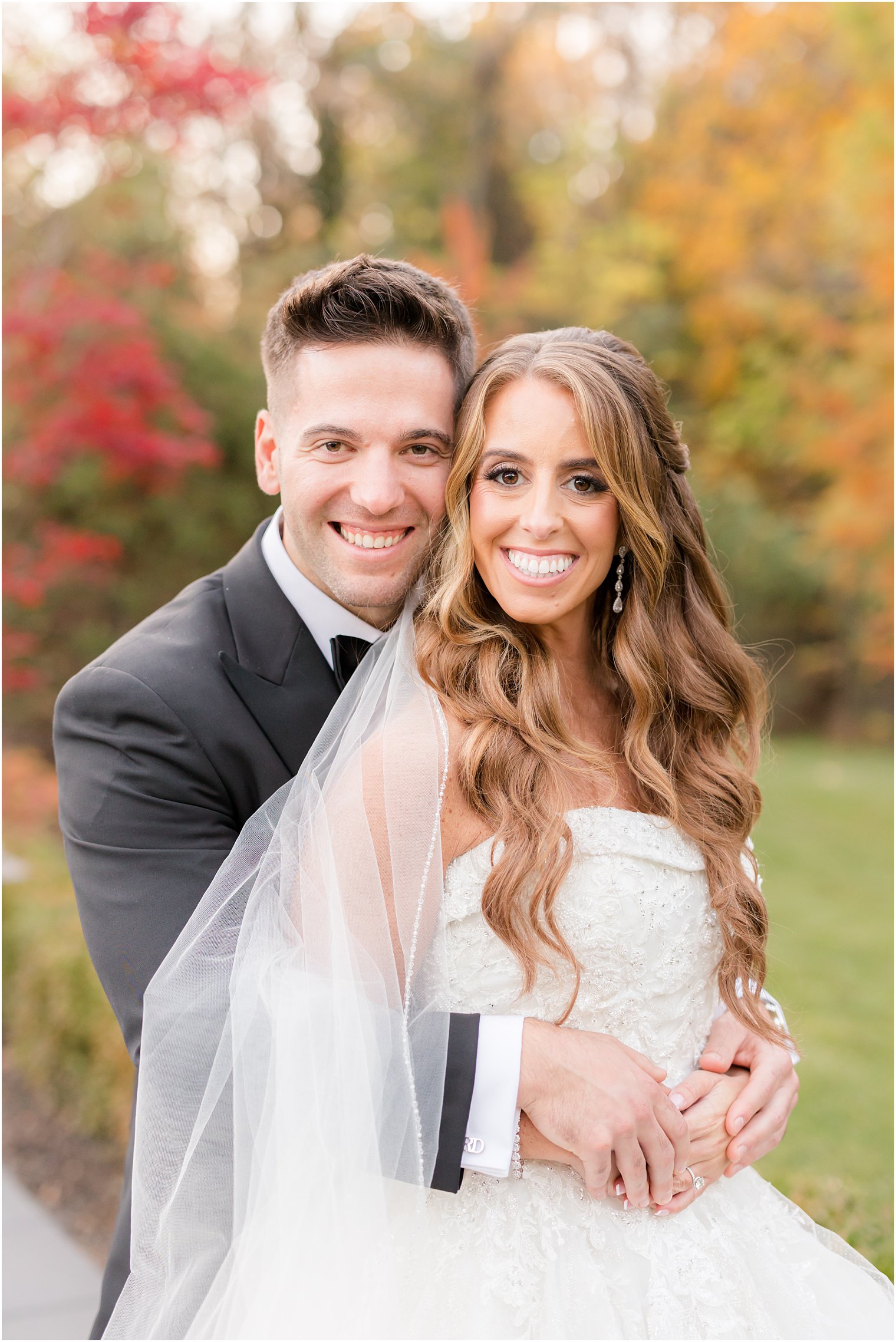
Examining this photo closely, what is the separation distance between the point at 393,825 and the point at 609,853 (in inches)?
16.5

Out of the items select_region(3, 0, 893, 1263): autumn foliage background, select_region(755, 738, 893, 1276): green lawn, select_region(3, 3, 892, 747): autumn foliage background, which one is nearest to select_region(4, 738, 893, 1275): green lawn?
select_region(755, 738, 893, 1276): green lawn

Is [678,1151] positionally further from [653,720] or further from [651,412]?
[651,412]

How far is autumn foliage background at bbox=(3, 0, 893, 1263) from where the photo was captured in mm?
7328

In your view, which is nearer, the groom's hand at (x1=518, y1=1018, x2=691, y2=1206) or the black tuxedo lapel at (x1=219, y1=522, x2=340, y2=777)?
the groom's hand at (x1=518, y1=1018, x2=691, y2=1206)

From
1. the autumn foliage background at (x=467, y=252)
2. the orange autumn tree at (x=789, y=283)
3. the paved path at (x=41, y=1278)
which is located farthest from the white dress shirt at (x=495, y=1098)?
the orange autumn tree at (x=789, y=283)

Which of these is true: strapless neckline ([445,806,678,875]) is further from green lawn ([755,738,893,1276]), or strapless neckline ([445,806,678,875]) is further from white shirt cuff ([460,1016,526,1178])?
green lawn ([755,738,893,1276])

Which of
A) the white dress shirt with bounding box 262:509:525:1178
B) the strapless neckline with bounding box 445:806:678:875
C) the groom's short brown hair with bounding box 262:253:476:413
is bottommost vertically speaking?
the white dress shirt with bounding box 262:509:525:1178

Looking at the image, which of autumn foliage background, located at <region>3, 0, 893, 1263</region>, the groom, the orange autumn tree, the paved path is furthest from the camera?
the orange autumn tree

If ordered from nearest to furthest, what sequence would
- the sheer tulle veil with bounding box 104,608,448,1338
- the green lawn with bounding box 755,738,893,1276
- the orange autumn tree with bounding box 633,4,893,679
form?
1. the sheer tulle veil with bounding box 104,608,448,1338
2. the green lawn with bounding box 755,738,893,1276
3. the orange autumn tree with bounding box 633,4,893,679

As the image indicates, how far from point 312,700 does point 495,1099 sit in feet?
2.94

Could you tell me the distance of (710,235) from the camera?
13.5 m

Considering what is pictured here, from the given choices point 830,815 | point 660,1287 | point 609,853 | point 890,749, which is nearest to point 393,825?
point 609,853

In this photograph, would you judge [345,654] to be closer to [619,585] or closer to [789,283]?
[619,585]

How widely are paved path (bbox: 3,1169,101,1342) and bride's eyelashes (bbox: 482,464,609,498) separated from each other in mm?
2815
